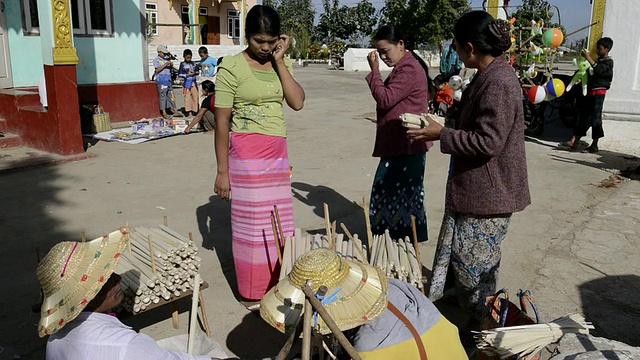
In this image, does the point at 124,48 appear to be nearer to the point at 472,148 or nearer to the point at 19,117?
the point at 19,117

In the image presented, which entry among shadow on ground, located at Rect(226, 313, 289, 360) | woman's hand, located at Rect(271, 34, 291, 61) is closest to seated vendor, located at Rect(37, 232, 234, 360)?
shadow on ground, located at Rect(226, 313, 289, 360)

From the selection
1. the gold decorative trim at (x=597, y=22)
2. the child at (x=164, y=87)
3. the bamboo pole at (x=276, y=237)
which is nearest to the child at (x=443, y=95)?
the gold decorative trim at (x=597, y=22)

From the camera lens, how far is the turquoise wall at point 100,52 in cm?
973

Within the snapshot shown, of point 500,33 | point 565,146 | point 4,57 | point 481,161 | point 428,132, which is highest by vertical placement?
point 500,33

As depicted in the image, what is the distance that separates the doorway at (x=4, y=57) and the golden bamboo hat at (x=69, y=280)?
9302 millimetres

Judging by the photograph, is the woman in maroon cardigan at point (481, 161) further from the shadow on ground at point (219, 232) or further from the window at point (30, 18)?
the window at point (30, 18)

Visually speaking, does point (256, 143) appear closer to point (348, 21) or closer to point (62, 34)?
point (62, 34)

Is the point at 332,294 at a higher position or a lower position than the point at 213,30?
lower

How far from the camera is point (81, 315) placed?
74.5 inches

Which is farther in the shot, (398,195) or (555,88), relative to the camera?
(555,88)

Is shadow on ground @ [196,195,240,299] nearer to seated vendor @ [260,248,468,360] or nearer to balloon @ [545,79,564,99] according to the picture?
seated vendor @ [260,248,468,360]

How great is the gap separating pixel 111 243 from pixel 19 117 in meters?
7.54

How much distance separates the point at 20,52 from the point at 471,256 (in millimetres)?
9741

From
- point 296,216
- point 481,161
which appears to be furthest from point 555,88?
point 481,161
